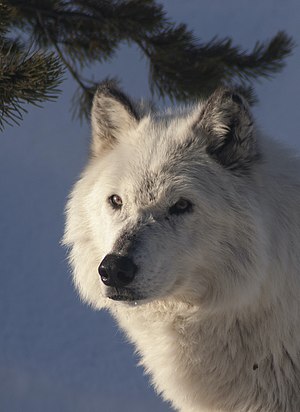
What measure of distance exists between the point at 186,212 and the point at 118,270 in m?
0.47

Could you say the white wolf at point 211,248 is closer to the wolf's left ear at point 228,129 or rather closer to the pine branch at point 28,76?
the wolf's left ear at point 228,129

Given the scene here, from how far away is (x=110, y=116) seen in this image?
3.74 m

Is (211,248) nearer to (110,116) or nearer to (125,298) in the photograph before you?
(125,298)

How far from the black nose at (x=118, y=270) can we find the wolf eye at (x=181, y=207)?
38cm

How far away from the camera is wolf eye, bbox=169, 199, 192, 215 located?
317 cm

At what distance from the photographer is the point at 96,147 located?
3857mm

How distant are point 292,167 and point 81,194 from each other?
110 cm

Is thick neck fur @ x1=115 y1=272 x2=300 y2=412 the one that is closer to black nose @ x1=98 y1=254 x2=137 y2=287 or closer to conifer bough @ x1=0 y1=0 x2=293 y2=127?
black nose @ x1=98 y1=254 x2=137 y2=287

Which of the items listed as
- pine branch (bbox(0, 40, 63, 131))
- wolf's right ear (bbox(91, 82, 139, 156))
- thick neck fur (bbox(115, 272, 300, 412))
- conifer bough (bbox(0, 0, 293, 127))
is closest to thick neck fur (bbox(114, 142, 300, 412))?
thick neck fur (bbox(115, 272, 300, 412))

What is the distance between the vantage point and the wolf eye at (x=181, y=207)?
3.17 metres

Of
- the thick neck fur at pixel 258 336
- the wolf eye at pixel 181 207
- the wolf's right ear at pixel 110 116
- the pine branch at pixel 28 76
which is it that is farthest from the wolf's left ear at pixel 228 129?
the pine branch at pixel 28 76

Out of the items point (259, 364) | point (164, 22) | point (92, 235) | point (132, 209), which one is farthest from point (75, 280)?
point (164, 22)

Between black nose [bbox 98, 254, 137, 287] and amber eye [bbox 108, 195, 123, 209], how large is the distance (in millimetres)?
402

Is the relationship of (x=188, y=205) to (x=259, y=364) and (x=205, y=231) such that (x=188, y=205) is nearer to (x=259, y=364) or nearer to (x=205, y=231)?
(x=205, y=231)
